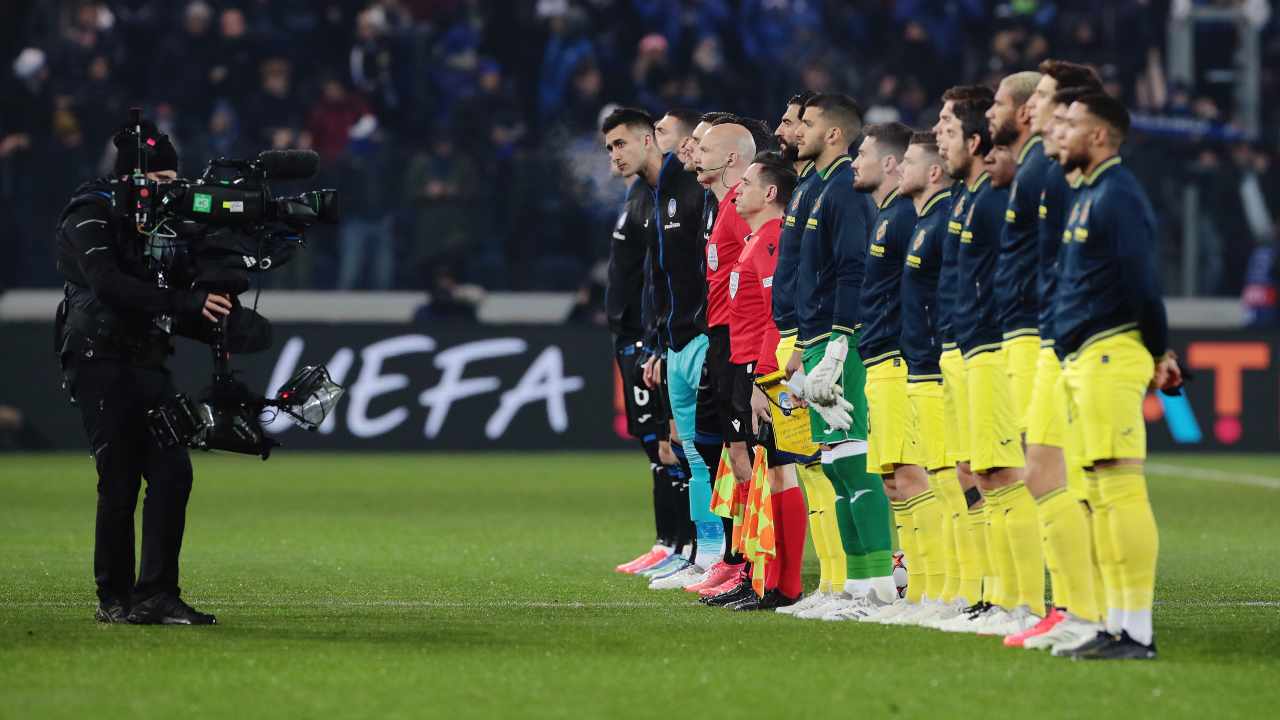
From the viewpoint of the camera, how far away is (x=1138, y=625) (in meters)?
7.48

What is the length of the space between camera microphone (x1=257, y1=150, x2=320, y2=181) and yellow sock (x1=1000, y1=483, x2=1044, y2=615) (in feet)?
10.9

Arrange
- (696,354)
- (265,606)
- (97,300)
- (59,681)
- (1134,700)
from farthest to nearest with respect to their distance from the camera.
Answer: (696,354), (265,606), (97,300), (59,681), (1134,700)

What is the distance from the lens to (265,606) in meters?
9.73

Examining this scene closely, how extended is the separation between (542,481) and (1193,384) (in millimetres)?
7365

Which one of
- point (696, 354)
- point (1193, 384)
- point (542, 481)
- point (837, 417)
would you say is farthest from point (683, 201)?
point (1193, 384)

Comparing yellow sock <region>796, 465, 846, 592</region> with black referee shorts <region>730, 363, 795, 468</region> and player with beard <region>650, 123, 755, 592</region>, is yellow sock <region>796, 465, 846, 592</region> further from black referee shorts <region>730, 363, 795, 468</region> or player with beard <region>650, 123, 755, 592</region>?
player with beard <region>650, 123, 755, 592</region>

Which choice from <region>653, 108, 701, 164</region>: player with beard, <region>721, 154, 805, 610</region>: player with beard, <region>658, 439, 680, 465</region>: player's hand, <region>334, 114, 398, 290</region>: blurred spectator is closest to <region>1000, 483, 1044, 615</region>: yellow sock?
<region>721, 154, 805, 610</region>: player with beard

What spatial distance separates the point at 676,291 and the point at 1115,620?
4188 millimetres

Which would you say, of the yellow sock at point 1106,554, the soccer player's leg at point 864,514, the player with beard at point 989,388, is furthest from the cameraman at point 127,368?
the yellow sock at point 1106,554

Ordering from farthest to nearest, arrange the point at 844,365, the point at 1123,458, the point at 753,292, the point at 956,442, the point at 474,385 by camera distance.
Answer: the point at 474,385
the point at 753,292
the point at 844,365
the point at 956,442
the point at 1123,458

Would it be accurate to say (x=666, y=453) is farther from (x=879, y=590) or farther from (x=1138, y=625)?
(x=1138, y=625)

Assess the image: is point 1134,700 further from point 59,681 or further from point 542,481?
point 542,481

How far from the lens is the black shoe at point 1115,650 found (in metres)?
7.47

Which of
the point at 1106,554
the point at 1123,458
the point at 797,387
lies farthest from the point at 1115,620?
the point at 797,387
